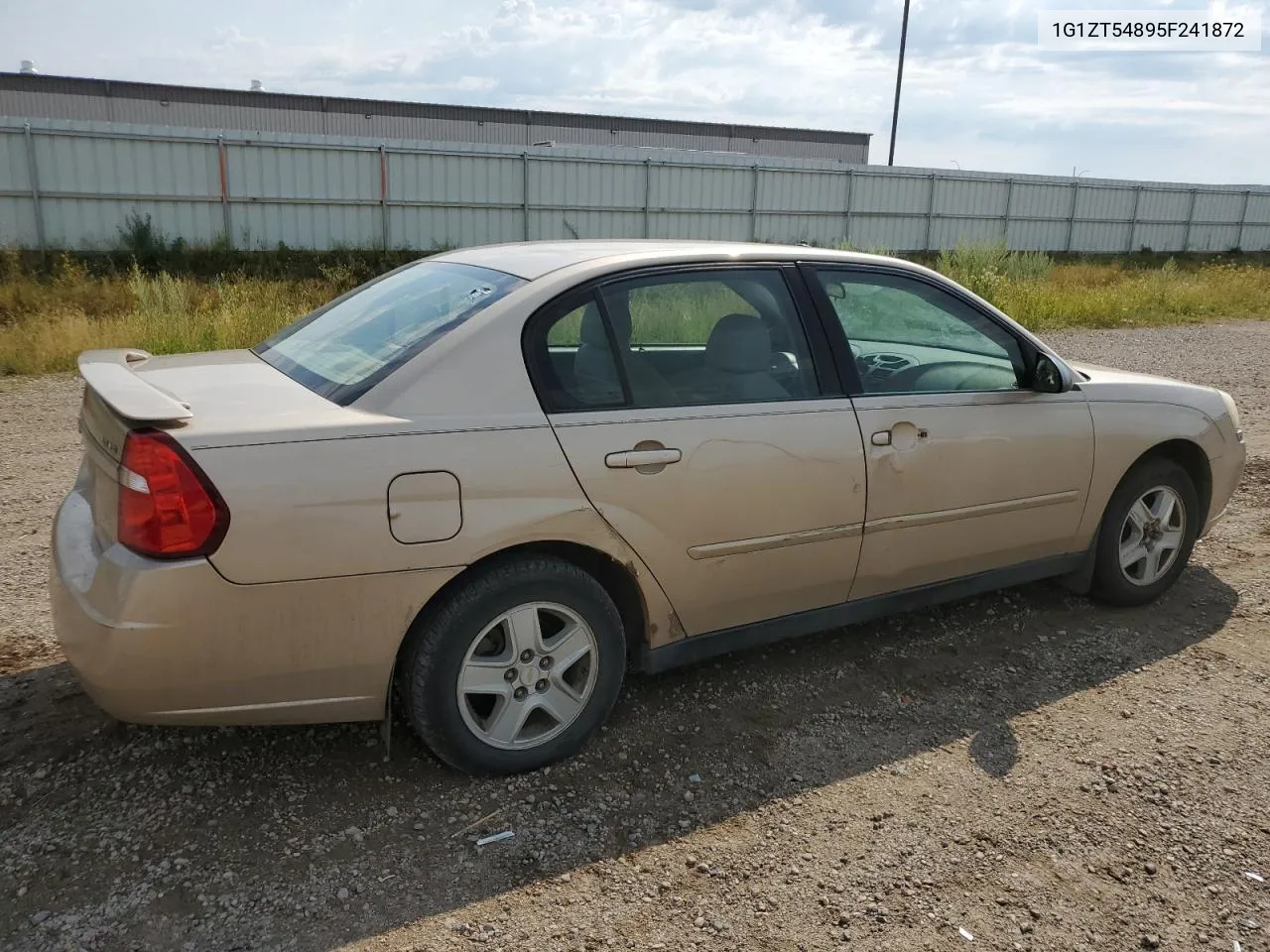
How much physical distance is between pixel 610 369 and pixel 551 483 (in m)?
0.46

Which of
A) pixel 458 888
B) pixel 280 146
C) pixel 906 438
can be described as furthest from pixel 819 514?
pixel 280 146

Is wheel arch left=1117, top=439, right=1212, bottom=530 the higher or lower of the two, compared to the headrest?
lower

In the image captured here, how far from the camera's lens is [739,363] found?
3.39 meters

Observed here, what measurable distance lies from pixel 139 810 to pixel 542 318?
183cm

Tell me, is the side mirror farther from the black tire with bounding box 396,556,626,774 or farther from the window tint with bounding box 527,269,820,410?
the black tire with bounding box 396,556,626,774

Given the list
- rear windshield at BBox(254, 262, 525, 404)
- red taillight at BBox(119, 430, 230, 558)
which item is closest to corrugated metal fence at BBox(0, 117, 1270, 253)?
rear windshield at BBox(254, 262, 525, 404)

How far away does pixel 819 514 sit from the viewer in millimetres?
3400

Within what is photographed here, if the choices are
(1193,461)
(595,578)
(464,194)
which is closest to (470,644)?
(595,578)

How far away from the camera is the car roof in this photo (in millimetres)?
3271

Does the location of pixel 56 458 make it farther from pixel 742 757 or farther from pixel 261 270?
pixel 261 270

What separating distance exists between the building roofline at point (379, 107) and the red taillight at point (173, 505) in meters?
33.1

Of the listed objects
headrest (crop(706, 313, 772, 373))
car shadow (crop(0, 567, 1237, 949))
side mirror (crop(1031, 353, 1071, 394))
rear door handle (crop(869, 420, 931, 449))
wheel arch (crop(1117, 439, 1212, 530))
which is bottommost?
car shadow (crop(0, 567, 1237, 949))

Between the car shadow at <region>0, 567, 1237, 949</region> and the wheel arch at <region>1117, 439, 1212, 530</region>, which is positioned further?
the wheel arch at <region>1117, 439, 1212, 530</region>

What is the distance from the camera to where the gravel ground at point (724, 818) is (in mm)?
2471
